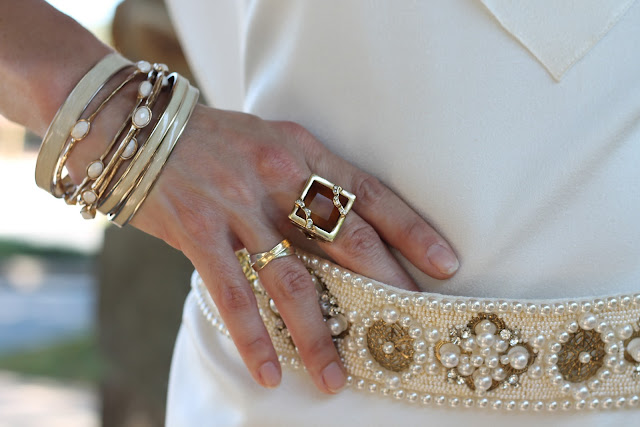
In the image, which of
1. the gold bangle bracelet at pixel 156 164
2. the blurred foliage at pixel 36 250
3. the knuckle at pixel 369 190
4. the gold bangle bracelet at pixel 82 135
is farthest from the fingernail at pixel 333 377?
the blurred foliage at pixel 36 250

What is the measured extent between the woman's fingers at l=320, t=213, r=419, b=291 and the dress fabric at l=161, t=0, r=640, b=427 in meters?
0.03

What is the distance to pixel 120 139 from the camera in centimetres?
85

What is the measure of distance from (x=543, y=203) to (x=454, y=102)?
0.52 ft

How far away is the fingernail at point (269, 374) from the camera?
2.85ft

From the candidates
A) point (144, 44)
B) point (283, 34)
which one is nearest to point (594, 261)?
point (283, 34)

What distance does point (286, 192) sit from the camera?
0.85 metres

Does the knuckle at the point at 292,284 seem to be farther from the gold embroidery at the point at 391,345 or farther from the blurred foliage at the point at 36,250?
the blurred foliage at the point at 36,250

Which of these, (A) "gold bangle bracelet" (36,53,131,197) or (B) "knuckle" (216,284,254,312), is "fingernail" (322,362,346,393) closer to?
(B) "knuckle" (216,284,254,312)

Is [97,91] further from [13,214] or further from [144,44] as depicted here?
[13,214]

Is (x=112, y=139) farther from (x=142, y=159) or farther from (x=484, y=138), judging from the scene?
(x=484, y=138)

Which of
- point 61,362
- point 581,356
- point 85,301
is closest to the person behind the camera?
point 581,356

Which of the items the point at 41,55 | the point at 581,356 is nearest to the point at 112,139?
the point at 41,55

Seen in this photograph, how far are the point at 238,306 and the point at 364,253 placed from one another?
0.59 ft

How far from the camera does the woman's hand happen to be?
0.84 metres
